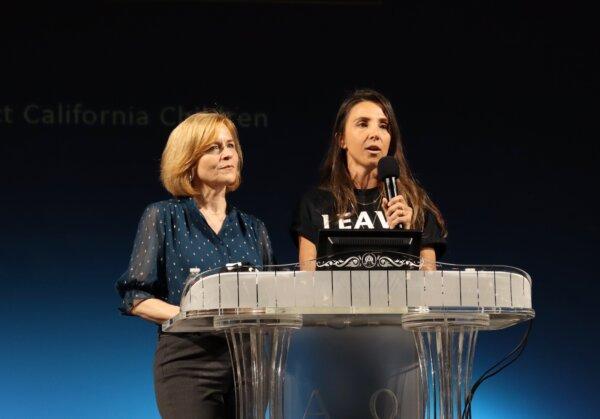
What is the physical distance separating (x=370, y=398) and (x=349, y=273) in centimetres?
28

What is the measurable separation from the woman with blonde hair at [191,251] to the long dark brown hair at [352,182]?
287mm

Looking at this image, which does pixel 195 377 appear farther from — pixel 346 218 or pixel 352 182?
pixel 352 182

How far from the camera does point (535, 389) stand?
13.9 feet

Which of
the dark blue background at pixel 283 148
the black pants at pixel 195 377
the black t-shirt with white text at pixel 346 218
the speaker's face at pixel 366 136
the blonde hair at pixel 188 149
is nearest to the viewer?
the black pants at pixel 195 377

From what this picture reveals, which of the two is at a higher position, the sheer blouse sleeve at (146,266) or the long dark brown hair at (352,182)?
the long dark brown hair at (352,182)

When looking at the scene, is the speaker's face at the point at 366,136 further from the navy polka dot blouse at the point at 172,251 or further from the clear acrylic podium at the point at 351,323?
the clear acrylic podium at the point at 351,323

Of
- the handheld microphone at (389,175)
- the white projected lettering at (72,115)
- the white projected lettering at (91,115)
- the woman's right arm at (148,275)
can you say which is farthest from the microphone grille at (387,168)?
the white projected lettering at (72,115)

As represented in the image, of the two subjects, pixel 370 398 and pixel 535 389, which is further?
pixel 535 389

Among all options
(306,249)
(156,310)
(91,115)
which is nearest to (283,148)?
(91,115)

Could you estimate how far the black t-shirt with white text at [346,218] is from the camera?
2.69 metres

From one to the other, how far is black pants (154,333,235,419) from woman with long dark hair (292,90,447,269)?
16.8 inches

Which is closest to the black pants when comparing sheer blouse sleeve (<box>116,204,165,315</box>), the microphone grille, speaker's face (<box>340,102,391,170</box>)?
sheer blouse sleeve (<box>116,204,165,315</box>)

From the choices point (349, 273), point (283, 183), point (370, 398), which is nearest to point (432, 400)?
point (370, 398)

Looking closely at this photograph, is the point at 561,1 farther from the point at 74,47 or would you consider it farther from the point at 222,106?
the point at 74,47
